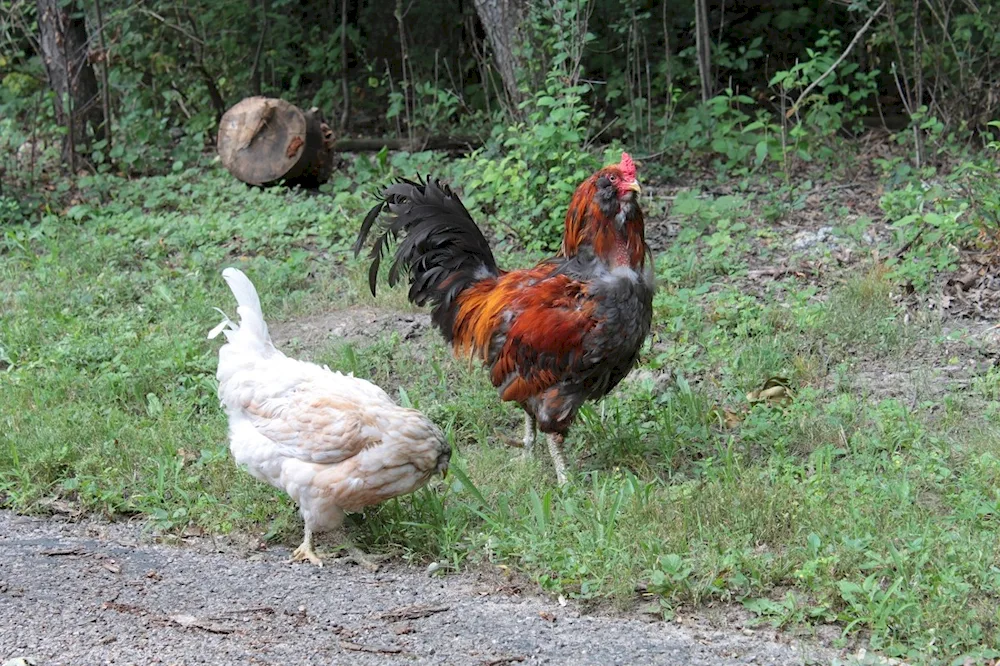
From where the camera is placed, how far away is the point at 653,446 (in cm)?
618

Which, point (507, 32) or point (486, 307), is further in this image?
point (507, 32)

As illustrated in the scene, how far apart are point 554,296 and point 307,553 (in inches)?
73.8

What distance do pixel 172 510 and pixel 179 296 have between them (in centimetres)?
321

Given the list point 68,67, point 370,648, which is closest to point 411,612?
point 370,648

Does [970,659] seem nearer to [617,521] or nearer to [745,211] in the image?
[617,521]

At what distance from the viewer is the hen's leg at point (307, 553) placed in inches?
206

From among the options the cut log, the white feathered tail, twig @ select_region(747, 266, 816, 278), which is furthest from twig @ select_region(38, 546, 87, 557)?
the cut log

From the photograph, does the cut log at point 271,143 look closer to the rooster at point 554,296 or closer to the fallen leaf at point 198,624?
the rooster at point 554,296

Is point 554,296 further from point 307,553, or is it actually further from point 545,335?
Result: point 307,553

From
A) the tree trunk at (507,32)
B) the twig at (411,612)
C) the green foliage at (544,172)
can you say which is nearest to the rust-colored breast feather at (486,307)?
the twig at (411,612)

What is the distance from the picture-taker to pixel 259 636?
4355 mm

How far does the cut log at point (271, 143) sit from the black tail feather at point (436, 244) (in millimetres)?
4781

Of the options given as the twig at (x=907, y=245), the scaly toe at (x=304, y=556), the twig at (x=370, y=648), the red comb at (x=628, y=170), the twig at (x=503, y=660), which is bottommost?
the twig at (x=503, y=660)

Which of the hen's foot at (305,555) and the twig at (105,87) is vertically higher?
the twig at (105,87)
